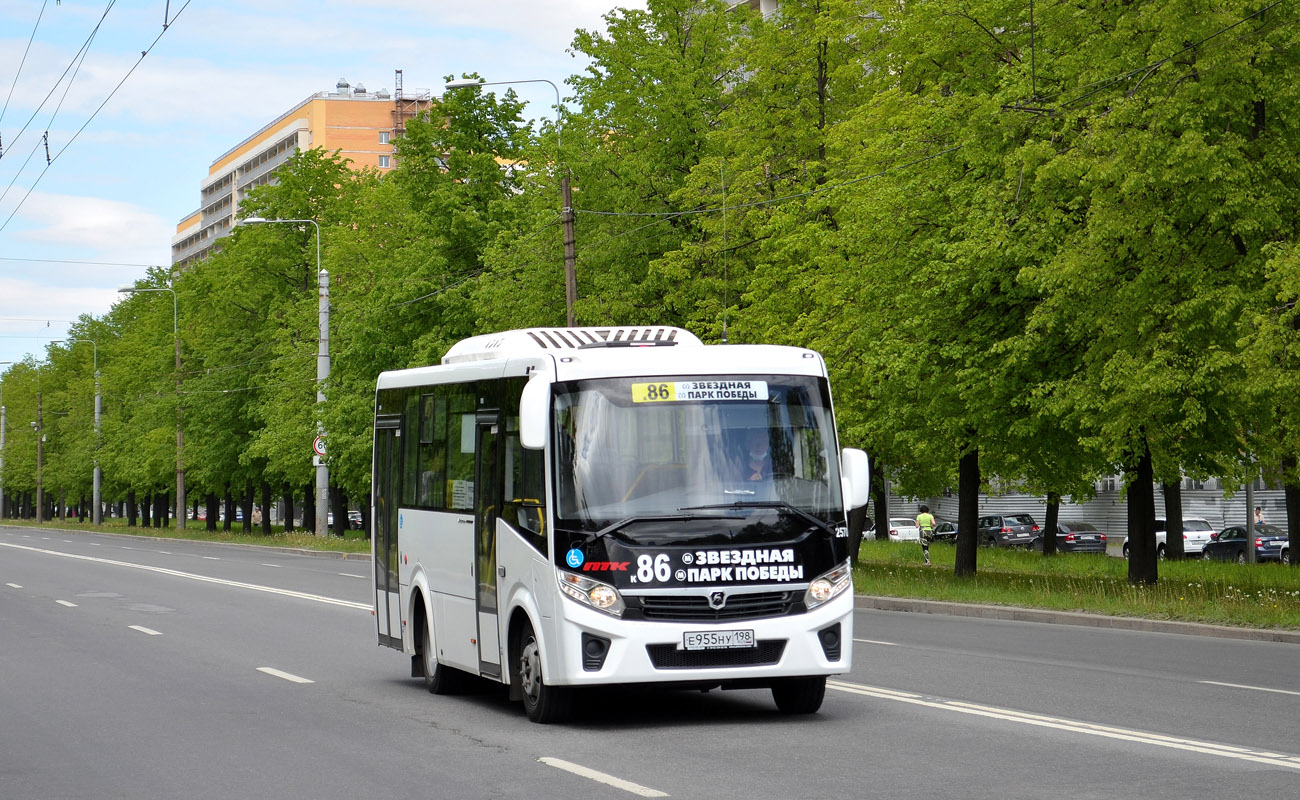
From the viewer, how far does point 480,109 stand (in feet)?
176

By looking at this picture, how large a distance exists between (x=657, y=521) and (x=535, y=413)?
42.8 inches

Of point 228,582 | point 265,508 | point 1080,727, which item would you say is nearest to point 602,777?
point 1080,727

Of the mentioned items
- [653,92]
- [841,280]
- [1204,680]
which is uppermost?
[653,92]

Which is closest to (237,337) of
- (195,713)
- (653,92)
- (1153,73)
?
(653,92)

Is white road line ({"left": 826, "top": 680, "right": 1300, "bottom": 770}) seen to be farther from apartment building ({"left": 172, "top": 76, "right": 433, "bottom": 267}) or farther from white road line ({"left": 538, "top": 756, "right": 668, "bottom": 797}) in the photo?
apartment building ({"left": 172, "top": 76, "right": 433, "bottom": 267})

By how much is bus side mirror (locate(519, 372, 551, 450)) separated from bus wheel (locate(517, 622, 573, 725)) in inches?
52.7

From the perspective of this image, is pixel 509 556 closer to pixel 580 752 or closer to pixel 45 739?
pixel 580 752

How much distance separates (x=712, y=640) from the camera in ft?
36.4

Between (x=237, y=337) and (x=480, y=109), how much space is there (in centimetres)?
2246

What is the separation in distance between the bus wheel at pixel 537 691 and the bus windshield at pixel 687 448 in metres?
1.00

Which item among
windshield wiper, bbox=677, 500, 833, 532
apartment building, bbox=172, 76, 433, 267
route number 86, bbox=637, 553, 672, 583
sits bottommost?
route number 86, bbox=637, 553, 672, 583

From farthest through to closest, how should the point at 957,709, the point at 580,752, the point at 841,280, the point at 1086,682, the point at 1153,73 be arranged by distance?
the point at 841,280
the point at 1153,73
the point at 1086,682
the point at 957,709
the point at 580,752

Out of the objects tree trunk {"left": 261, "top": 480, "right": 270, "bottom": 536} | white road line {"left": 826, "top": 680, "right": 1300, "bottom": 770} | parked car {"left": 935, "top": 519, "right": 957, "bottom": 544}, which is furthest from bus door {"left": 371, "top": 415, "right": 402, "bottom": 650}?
tree trunk {"left": 261, "top": 480, "right": 270, "bottom": 536}

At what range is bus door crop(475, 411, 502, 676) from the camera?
486 inches
